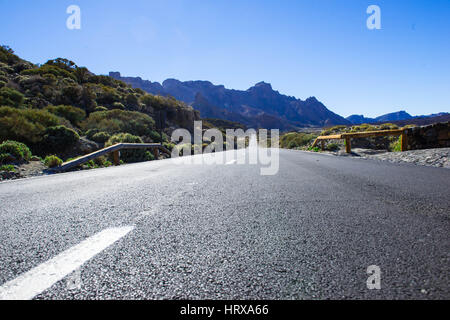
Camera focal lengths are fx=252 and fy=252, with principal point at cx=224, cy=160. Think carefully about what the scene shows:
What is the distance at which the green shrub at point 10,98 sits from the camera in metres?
15.0

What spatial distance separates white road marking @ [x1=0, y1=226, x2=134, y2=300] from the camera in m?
1.20

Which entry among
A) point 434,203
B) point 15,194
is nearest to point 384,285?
point 434,203

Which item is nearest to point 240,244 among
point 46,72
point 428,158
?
point 428,158

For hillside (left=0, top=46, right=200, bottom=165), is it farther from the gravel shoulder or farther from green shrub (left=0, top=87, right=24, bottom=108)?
the gravel shoulder

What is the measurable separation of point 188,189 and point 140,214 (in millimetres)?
1523

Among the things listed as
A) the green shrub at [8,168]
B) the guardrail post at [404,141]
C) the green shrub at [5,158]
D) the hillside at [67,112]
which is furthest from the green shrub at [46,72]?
the guardrail post at [404,141]

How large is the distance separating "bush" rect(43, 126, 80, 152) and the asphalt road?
8.92m

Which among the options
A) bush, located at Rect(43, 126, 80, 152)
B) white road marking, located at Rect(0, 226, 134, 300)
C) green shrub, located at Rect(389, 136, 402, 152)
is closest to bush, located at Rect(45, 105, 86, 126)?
bush, located at Rect(43, 126, 80, 152)

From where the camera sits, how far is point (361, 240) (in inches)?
72.4

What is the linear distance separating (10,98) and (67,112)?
3185mm

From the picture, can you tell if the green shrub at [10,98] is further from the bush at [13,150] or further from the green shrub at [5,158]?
the green shrub at [5,158]

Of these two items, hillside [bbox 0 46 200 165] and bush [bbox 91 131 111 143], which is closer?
hillside [bbox 0 46 200 165]

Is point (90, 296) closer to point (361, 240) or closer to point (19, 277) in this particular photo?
point (19, 277)

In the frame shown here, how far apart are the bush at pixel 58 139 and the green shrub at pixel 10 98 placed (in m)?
6.48
